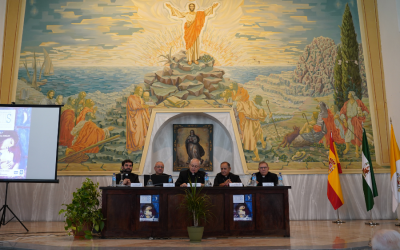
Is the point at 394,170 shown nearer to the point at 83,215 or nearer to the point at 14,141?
the point at 83,215

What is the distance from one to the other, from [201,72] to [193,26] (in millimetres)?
1471

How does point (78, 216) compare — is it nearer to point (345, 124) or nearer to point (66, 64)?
point (66, 64)

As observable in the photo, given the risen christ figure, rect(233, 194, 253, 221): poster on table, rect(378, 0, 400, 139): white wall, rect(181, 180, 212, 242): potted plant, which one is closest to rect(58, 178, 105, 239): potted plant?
rect(181, 180, 212, 242): potted plant

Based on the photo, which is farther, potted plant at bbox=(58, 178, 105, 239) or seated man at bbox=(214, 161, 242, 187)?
seated man at bbox=(214, 161, 242, 187)

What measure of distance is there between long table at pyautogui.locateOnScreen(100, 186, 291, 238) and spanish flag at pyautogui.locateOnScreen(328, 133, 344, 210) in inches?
136

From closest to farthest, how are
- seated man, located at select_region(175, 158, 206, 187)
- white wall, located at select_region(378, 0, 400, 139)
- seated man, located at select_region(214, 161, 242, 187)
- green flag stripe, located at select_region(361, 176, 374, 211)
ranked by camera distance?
seated man, located at select_region(175, 158, 206, 187)
seated man, located at select_region(214, 161, 242, 187)
green flag stripe, located at select_region(361, 176, 374, 211)
white wall, located at select_region(378, 0, 400, 139)

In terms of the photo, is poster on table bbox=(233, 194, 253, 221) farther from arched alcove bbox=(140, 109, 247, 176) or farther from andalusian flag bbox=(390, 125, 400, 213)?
andalusian flag bbox=(390, 125, 400, 213)

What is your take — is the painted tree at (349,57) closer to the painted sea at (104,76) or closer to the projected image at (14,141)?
the painted sea at (104,76)

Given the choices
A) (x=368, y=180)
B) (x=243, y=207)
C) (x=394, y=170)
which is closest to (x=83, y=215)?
(x=243, y=207)

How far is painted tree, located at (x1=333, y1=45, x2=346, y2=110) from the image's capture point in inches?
407

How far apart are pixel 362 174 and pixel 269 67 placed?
3897mm

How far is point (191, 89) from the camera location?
10508mm

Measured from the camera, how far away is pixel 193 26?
1087 cm

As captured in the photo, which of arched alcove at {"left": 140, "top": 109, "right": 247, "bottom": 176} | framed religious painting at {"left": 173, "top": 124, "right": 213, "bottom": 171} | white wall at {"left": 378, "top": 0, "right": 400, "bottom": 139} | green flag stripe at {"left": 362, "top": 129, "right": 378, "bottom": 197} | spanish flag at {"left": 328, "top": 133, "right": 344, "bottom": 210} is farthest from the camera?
framed religious painting at {"left": 173, "top": 124, "right": 213, "bottom": 171}
